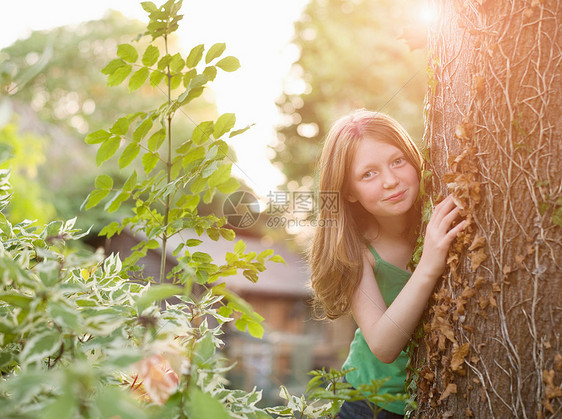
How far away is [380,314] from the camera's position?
1.54 m

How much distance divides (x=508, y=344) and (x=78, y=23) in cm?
2413

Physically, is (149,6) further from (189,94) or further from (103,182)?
(103,182)

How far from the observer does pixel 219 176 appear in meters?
1.27

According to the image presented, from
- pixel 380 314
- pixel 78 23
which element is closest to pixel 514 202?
pixel 380 314

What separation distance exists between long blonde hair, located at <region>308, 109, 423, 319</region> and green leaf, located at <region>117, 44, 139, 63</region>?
2.84ft

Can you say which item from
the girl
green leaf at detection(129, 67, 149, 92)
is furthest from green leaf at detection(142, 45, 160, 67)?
the girl

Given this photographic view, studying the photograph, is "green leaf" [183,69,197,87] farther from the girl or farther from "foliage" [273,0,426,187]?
"foliage" [273,0,426,187]

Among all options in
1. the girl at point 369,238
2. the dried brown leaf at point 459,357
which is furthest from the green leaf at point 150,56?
the dried brown leaf at point 459,357

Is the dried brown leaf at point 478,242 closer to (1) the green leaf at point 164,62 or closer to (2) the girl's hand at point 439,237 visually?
(2) the girl's hand at point 439,237

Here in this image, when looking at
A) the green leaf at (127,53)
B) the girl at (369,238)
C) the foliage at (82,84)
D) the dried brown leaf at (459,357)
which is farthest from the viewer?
the foliage at (82,84)

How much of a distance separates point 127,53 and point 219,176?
1.55 feet

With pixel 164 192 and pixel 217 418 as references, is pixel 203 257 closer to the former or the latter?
pixel 164 192

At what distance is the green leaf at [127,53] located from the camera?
54.0 inches


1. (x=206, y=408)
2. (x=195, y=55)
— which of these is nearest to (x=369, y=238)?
(x=195, y=55)
